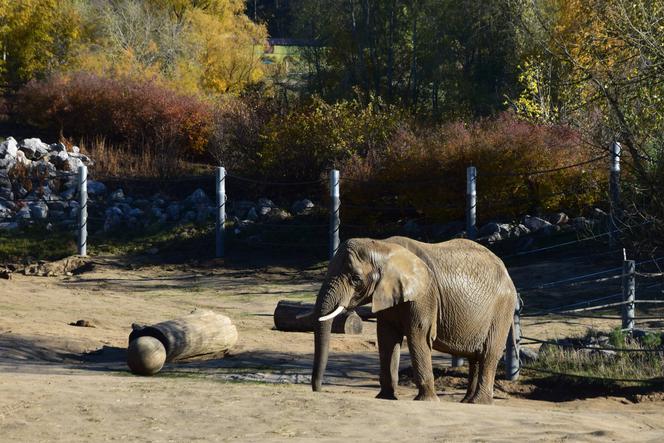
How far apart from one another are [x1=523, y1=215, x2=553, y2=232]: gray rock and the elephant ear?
41.5ft

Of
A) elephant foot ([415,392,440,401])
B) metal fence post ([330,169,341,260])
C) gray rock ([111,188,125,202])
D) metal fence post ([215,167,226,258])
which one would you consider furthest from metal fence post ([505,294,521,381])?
gray rock ([111,188,125,202])

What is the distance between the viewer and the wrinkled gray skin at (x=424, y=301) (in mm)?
10508

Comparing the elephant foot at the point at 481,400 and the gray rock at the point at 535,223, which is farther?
the gray rock at the point at 535,223

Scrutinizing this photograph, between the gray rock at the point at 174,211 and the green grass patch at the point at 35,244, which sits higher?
the gray rock at the point at 174,211

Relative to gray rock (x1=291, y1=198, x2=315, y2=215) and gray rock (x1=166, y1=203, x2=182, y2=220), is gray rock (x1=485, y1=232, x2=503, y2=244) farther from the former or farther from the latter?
gray rock (x1=166, y1=203, x2=182, y2=220)

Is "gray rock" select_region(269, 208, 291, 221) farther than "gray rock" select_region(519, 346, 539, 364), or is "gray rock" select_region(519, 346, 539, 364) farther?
"gray rock" select_region(269, 208, 291, 221)

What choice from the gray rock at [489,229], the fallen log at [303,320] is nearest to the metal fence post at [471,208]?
the gray rock at [489,229]

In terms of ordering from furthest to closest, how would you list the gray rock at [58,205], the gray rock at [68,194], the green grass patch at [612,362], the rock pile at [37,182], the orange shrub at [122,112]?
the orange shrub at [122,112]
the gray rock at [68,194]
the gray rock at [58,205]
the rock pile at [37,182]
the green grass patch at [612,362]

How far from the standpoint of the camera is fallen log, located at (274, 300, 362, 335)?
54.7ft

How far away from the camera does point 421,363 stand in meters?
10.9

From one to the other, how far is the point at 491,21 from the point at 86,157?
12.7 meters

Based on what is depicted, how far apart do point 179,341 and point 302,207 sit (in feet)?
46.6

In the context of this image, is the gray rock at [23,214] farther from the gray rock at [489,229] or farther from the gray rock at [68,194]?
the gray rock at [489,229]

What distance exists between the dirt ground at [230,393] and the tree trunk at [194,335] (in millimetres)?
178
